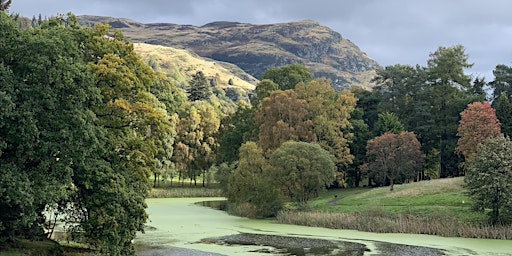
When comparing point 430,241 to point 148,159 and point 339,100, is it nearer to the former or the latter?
point 148,159

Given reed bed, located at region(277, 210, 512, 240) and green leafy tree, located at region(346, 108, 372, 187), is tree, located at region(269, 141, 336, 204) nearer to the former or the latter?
reed bed, located at region(277, 210, 512, 240)

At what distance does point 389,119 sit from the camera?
72.8m

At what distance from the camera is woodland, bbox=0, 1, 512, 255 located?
2273cm

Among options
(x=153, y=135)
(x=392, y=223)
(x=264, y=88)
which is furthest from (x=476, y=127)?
(x=153, y=135)

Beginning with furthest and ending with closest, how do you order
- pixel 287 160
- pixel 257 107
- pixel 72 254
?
pixel 257 107
pixel 287 160
pixel 72 254

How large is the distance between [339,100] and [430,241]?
122ft

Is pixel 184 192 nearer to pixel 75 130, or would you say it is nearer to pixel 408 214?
pixel 408 214

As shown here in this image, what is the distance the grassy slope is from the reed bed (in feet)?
4.17

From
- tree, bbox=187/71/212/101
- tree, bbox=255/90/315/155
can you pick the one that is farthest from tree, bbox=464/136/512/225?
tree, bbox=187/71/212/101

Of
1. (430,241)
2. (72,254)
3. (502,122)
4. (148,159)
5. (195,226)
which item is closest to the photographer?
(72,254)

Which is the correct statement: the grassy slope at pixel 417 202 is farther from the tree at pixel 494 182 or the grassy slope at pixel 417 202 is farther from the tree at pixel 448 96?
the tree at pixel 448 96

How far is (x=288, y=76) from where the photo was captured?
78.2 m

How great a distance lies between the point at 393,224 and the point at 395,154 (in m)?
21.8

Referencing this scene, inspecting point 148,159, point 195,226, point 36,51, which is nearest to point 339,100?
point 195,226
